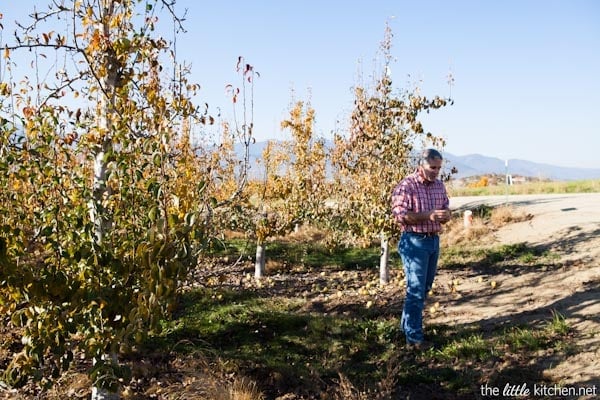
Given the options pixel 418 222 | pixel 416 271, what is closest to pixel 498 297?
pixel 416 271

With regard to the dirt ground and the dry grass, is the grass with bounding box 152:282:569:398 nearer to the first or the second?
the dirt ground

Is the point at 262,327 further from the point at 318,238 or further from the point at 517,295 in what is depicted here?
the point at 318,238

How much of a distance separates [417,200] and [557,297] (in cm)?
254

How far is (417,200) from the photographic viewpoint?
474 centimetres

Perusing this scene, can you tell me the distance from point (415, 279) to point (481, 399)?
1201 mm

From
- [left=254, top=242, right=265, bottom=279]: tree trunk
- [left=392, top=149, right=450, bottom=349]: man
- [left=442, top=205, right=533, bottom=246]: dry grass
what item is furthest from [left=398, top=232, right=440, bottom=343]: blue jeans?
[left=442, top=205, right=533, bottom=246]: dry grass

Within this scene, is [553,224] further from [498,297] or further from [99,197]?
[99,197]

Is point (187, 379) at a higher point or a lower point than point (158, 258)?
lower

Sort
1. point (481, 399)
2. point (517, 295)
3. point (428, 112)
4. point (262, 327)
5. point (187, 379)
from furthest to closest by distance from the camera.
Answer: point (428, 112) < point (517, 295) < point (262, 327) < point (187, 379) < point (481, 399)

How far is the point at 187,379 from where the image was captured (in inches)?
177

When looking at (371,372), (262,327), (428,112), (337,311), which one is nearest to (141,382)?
(262,327)

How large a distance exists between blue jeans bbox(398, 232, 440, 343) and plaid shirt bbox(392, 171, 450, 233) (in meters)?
0.10

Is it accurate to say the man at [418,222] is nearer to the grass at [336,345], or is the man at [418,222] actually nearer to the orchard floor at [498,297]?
the grass at [336,345]

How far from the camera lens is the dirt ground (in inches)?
167
